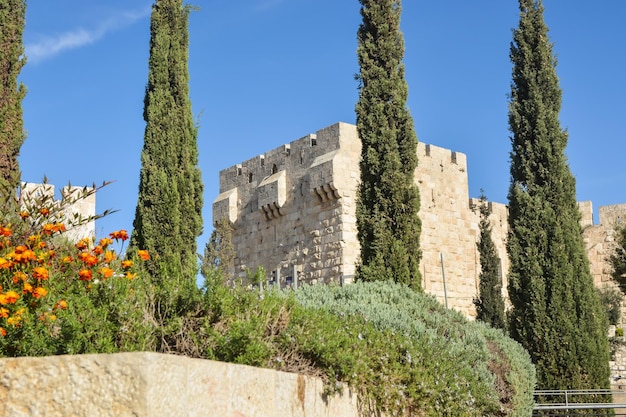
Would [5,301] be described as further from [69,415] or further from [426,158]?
[426,158]

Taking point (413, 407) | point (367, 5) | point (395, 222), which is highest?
point (367, 5)

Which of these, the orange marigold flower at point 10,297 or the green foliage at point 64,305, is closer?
the green foliage at point 64,305

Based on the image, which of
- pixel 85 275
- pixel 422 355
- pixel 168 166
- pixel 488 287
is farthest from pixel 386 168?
pixel 488 287

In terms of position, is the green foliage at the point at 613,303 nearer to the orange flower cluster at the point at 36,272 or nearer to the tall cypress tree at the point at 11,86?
the tall cypress tree at the point at 11,86

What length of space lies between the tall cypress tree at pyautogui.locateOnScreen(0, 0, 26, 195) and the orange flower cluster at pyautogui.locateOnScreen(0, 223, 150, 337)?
7204 mm

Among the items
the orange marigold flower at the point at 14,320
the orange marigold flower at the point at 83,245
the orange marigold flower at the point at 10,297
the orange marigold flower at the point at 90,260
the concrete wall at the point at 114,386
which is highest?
the orange marigold flower at the point at 83,245

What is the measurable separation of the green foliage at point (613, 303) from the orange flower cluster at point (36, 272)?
23665 millimetres

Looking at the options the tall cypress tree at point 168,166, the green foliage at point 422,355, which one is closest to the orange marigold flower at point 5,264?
the green foliage at point 422,355

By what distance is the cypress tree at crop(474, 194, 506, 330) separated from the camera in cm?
1958

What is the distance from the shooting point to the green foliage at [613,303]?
26719 millimetres

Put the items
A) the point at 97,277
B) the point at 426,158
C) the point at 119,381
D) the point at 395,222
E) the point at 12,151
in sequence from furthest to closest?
1. the point at 426,158
2. the point at 12,151
3. the point at 395,222
4. the point at 97,277
5. the point at 119,381

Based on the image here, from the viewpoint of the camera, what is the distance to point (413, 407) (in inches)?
251

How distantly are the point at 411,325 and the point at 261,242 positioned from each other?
14.0m

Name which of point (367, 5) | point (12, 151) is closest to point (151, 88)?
point (12, 151)
